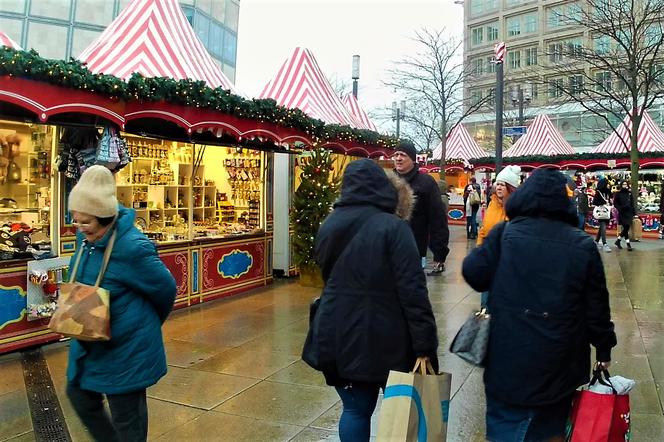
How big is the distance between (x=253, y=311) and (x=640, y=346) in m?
4.64

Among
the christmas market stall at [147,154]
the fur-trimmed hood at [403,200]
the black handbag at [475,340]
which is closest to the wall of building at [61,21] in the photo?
the christmas market stall at [147,154]

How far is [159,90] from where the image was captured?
6820 mm

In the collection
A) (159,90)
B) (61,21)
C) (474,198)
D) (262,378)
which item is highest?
(61,21)

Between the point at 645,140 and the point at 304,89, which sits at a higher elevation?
the point at 645,140

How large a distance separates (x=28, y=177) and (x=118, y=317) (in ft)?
15.3

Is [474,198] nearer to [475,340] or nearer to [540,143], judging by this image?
[540,143]

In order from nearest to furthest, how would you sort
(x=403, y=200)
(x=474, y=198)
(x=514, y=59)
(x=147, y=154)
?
(x=403, y=200) → (x=147, y=154) → (x=474, y=198) → (x=514, y=59)

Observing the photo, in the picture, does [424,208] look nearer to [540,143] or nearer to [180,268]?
[180,268]

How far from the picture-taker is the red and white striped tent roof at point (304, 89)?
464 inches

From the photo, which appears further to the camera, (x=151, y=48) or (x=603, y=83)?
(x=603, y=83)

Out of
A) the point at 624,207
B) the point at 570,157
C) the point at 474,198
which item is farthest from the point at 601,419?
the point at 570,157

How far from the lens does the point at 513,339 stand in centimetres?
269

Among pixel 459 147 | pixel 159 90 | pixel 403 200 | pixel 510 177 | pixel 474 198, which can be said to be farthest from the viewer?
pixel 459 147

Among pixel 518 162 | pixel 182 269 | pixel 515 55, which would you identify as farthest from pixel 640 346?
pixel 515 55
